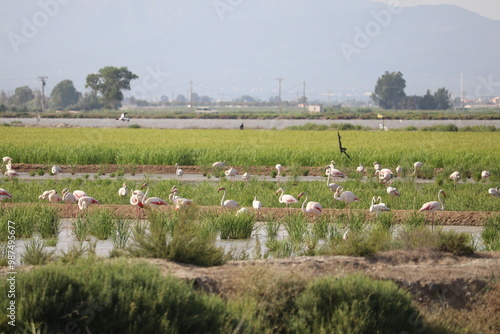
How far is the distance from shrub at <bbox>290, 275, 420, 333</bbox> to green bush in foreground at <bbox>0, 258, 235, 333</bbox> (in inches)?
46.0

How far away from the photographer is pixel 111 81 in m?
182

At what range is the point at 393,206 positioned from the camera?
21047mm

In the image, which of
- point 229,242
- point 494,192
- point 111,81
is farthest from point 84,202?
point 111,81

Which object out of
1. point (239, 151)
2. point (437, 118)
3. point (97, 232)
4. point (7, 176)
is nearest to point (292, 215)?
point (97, 232)

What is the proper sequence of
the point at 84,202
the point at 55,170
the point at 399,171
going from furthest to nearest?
the point at 399,171 < the point at 55,170 < the point at 84,202

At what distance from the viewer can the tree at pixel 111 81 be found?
595 feet

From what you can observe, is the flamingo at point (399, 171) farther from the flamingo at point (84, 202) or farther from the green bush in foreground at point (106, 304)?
the green bush in foreground at point (106, 304)

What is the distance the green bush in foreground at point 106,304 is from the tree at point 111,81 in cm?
17505

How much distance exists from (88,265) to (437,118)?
114 metres

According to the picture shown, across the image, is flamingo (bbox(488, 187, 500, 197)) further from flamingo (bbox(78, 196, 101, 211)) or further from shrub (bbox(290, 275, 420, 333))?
shrub (bbox(290, 275, 420, 333))

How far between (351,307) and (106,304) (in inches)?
125

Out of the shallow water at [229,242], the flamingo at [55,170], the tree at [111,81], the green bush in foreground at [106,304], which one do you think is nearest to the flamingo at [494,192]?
the shallow water at [229,242]

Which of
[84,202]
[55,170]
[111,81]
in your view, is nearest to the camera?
[84,202]

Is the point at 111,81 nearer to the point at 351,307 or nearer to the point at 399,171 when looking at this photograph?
the point at 399,171
